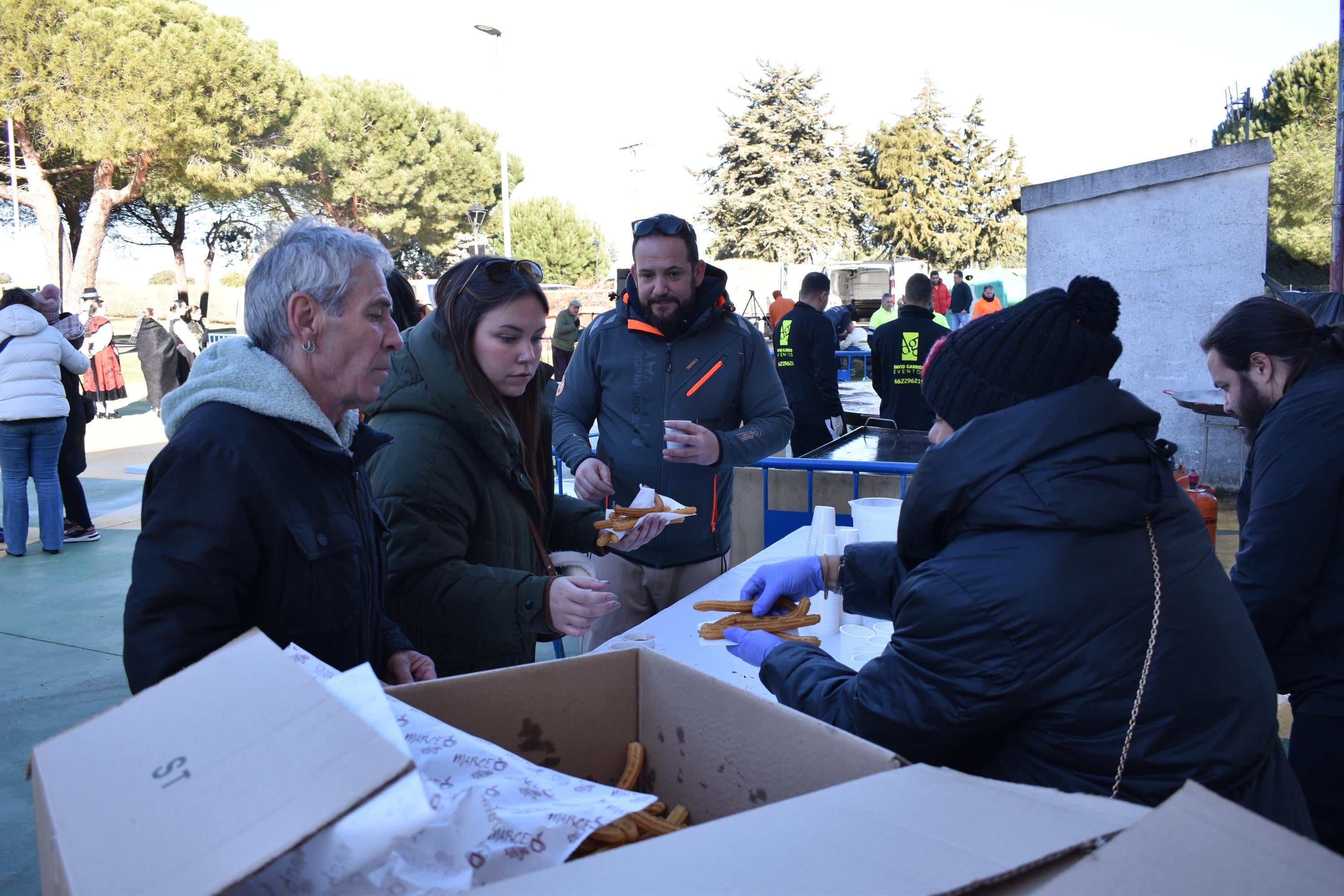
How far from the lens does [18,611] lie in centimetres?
600

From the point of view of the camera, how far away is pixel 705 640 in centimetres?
249

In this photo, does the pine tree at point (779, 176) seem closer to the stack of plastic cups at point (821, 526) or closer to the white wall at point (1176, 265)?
the white wall at point (1176, 265)

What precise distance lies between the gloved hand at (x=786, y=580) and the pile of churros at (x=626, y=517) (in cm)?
51

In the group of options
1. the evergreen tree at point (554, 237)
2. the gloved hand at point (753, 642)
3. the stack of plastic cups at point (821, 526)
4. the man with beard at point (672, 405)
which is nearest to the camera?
the gloved hand at point (753, 642)

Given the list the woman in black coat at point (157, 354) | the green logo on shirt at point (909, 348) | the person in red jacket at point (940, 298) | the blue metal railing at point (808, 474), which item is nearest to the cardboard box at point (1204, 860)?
the blue metal railing at point (808, 474)

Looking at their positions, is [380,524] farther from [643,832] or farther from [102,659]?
[102,659]

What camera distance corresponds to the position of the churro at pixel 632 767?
155 centimetres

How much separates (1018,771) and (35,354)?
780 centimetres

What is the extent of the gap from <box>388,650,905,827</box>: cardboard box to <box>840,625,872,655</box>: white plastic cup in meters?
1.04

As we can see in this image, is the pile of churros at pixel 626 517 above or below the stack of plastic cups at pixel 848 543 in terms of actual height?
above

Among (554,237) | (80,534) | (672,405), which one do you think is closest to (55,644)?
(80,534)

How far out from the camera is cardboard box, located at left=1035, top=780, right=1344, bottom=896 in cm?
78

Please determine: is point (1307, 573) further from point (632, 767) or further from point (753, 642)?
point (632, 767)

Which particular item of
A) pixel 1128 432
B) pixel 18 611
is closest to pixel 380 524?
pixel 1128 432
